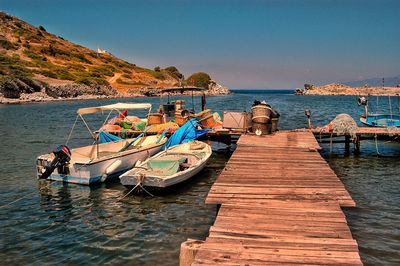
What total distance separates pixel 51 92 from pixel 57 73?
18443mm

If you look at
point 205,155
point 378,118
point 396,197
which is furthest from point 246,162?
point 378,118

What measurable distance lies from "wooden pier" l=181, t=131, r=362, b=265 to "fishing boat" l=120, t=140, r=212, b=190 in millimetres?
2715

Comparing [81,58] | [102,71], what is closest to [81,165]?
[102,71]

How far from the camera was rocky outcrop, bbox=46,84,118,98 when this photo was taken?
316ft

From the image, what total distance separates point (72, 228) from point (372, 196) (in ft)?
39.8

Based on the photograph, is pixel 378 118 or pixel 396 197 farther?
pixel 378 118

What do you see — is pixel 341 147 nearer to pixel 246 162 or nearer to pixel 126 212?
pixel 246 162

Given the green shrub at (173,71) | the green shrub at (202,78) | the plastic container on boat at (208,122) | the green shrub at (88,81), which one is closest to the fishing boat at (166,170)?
the plastic container on boat at (208,122)

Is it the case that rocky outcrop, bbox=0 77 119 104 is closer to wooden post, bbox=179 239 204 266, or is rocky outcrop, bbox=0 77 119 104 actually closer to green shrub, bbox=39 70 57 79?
green shrub, bbox=39 70 57 79

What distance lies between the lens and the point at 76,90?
10312 cm

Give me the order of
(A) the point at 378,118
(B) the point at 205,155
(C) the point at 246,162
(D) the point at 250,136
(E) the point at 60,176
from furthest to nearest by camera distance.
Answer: (A) the point at 378,118, (D) the point at 250,136, (B) the point at 205,155, (E) the point at 60,176, (C) the point at 246,162

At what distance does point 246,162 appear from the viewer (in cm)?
1516

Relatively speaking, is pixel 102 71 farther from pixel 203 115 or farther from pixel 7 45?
pixel 203 115

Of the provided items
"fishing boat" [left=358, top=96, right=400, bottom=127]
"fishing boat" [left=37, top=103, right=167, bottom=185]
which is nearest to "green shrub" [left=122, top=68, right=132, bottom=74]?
"fishing boat" [left=358, top=96, right=400, bottom=127]
